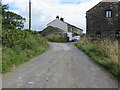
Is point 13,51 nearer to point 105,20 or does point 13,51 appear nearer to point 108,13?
point 105,20

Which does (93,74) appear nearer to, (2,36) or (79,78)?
(79,78)

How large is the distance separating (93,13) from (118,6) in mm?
4204

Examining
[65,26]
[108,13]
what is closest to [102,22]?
[108,13]

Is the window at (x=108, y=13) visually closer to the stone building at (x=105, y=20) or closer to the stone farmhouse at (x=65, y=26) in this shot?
the stone building at (x=105, y=20)

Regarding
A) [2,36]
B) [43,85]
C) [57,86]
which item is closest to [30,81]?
[43,85]

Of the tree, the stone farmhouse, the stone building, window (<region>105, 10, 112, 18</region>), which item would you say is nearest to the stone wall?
the stone building

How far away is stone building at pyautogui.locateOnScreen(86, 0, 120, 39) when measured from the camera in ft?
101

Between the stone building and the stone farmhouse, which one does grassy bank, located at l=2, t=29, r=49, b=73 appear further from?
the stone farmhouse

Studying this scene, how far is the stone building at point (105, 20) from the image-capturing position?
30.8 metres

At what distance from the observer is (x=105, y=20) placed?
102ft

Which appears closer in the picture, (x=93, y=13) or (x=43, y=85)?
(x=43, y=85)

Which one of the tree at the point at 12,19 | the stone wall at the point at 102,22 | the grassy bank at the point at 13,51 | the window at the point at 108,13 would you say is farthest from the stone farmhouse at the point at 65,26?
the grassy bank at the point at 13,51

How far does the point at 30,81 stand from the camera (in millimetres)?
7281

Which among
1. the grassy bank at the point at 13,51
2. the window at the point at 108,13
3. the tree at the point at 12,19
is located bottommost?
the grassy bank at the point at 13,51
